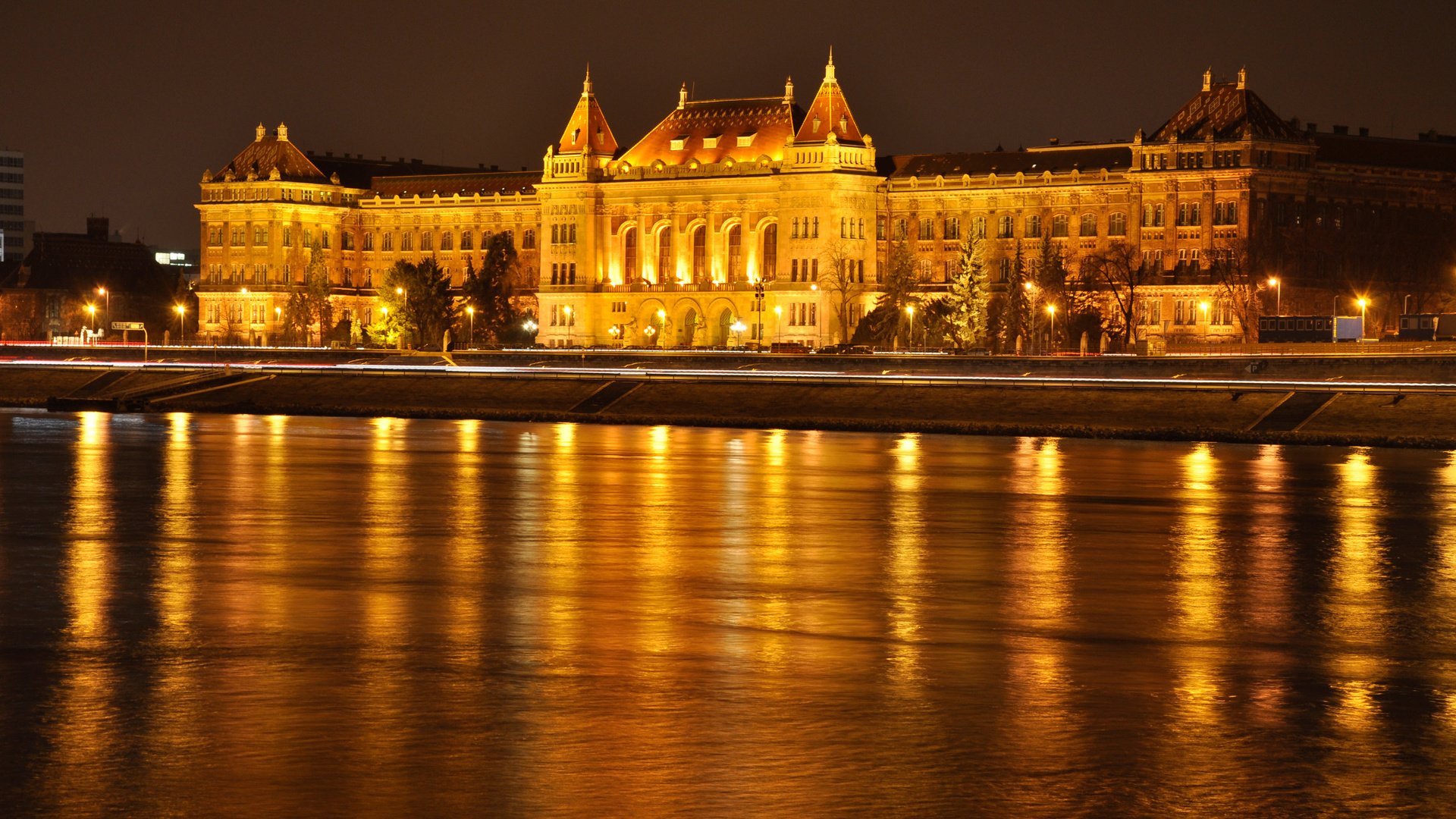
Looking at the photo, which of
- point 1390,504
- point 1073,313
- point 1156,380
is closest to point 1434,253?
point 1073,313

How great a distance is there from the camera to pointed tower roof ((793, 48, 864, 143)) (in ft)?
504

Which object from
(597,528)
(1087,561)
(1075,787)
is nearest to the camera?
(1075,787)

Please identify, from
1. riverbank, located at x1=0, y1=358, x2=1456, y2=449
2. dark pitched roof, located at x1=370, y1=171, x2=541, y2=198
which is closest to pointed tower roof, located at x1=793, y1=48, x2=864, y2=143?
dark pitched roof, located at x1=370, y1=171, x2=541, y2=198

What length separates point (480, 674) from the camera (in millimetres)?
24031

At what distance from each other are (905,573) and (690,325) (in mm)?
127723

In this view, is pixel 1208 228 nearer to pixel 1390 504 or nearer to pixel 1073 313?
pixel 1073 313

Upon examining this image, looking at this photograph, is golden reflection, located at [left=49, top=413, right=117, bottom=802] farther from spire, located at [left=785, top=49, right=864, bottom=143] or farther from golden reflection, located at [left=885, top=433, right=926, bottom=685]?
spire, located at [left=785, top=49, right=864, bottom=143]

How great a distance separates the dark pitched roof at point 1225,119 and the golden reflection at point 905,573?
8744 centimetres

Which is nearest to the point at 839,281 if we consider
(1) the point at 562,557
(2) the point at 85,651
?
(1) the point at 562,557

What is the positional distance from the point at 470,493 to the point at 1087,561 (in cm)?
1758

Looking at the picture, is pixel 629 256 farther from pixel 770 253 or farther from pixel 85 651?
pixel 85 651

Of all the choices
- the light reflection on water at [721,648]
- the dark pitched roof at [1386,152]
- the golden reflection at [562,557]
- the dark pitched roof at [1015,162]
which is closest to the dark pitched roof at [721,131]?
the dark pitched roof at [1015,162]

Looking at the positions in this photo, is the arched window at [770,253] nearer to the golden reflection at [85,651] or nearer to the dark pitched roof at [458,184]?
the dark pitched roof at [458,184]

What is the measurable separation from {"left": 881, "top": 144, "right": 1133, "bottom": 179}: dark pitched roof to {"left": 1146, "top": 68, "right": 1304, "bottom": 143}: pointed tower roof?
5064 mm
